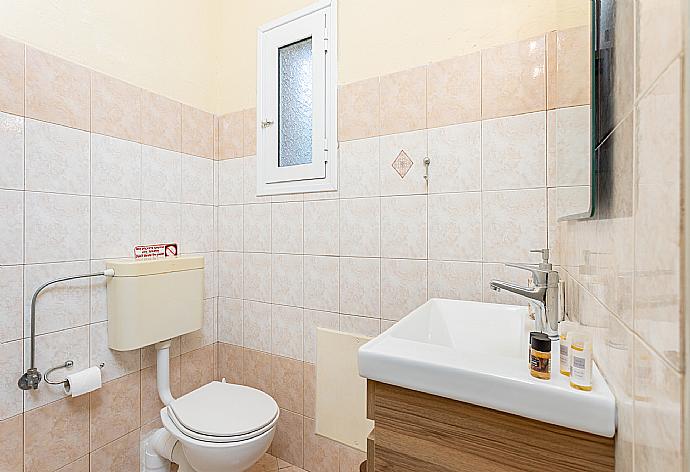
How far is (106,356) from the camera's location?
1.55 meters

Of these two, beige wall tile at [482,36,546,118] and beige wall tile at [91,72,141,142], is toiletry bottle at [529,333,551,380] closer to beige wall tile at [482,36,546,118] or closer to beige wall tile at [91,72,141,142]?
beige wall tile at [482,36,546,118]

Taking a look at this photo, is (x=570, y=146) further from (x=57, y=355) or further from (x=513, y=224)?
(x=57, y=355)

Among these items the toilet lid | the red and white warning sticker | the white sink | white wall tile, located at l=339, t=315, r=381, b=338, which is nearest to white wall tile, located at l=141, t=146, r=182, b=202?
the red and white warning sticker

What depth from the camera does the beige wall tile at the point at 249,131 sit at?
1.97m

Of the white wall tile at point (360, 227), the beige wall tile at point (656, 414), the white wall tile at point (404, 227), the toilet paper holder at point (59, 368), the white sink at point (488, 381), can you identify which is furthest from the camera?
the white wall tile at point (360, 227)

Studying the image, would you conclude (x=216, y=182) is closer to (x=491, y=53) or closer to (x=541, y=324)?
(x=491, y=53)

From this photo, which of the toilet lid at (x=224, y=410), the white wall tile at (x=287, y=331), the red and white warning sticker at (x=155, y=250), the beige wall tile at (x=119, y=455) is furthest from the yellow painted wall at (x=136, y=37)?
the beige wall tile at (x=119, y=455)

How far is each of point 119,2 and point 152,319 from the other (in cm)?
137

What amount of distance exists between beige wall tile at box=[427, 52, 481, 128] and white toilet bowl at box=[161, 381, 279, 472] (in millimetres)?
1335

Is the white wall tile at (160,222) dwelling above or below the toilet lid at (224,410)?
above

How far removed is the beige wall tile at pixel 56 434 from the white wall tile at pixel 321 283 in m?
0.98

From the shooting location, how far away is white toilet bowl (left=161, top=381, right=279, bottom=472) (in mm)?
1316

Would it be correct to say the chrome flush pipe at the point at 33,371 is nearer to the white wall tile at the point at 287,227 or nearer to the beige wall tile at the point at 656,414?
the white wall tile at the point at 287,227

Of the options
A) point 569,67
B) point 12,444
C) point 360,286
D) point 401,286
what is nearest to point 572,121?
point 569,67
